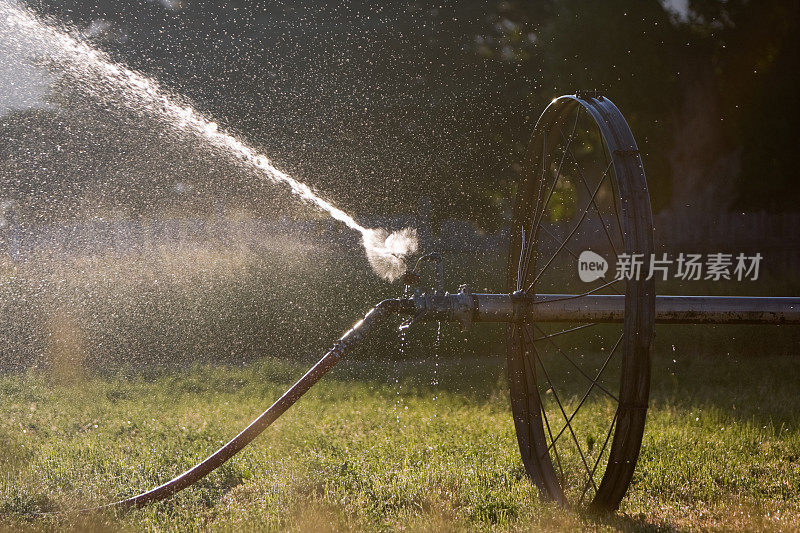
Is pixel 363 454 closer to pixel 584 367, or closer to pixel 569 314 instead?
pixel 569 314

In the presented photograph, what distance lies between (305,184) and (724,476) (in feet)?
37.7

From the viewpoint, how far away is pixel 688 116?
14438 mm

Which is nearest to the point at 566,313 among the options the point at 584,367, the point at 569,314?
the point at 569,314

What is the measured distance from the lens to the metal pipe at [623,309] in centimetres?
375

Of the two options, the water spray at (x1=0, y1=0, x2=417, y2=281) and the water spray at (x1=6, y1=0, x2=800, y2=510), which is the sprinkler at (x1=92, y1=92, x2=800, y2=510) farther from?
the water spray at (x1=0, y1=0, x2=417, y2=281)

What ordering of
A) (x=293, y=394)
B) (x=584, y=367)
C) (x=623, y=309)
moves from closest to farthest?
1. (x=293, y=394)
2. (x=623, y=309)
3. (x=584, y=367)

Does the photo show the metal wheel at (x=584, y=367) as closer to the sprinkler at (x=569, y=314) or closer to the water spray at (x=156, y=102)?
the sprinkler at (x=569, y=314)

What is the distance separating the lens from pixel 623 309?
150 inches

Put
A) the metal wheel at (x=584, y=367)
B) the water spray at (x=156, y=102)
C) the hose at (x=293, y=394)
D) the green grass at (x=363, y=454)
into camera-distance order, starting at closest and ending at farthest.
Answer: the metal wheel at (x=584, y=367)
the hose at (x=293, y=394)
the green grass at (x=363, y=454)
the water spray at (x=156, y=102)

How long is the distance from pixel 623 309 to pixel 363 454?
1970 millimetres

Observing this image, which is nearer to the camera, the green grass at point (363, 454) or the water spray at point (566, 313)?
the water spray at point (566, 313)

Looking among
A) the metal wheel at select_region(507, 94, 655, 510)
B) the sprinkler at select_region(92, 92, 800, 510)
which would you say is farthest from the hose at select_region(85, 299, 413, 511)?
the metal wheel at select_region(507, 94, 655, 510)

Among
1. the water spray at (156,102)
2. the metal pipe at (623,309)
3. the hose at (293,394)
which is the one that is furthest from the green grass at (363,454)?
the water spray at (156,102)

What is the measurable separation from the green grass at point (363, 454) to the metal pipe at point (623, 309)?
3.27 ft
